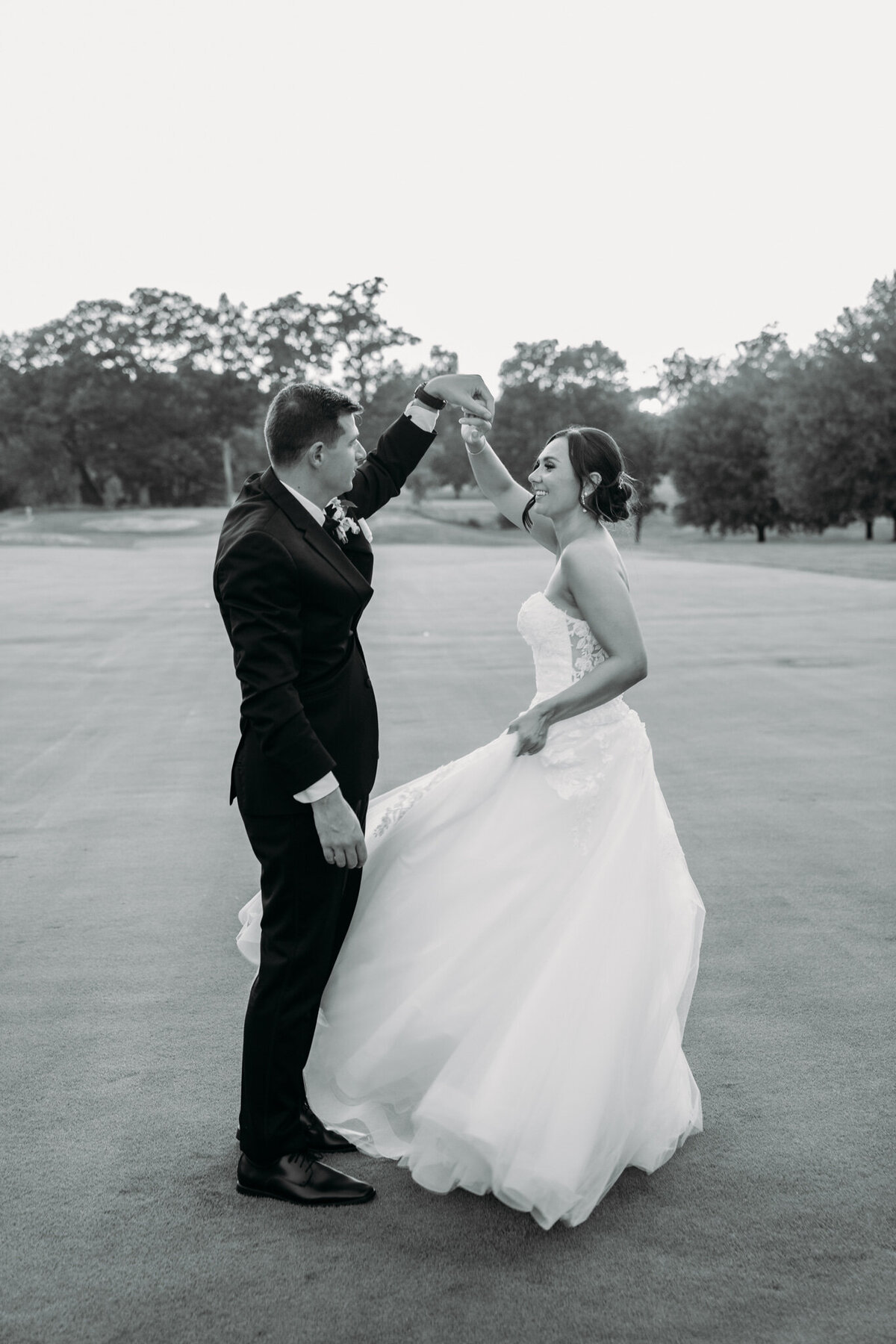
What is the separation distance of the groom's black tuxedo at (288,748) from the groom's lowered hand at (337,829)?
0.27ft

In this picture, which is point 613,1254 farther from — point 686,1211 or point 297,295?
point 297,295

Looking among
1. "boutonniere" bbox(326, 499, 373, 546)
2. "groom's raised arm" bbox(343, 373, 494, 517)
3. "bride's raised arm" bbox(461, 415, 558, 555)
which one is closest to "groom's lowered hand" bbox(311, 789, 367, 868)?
"boutonniere" bbox(326, 499, 373, 546)

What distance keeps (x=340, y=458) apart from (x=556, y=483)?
790mm

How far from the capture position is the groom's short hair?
354 centimetres

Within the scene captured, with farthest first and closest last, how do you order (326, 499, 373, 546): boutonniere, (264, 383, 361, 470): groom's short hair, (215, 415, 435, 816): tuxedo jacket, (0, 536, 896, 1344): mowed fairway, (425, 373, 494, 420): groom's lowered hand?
(425, 373, 494, 420): groom's lowered hand, (326, 499, 373, 546): boutonniere, (264, 383, 361, 470): groom's short hair, (215, 415, 435, 816): tuxedo jacket, (0, 536, 896, 1344): mowed fairway

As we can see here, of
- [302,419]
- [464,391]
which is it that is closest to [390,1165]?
[302,419]

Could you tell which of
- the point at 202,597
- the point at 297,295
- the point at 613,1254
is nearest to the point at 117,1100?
the point at 613,1254

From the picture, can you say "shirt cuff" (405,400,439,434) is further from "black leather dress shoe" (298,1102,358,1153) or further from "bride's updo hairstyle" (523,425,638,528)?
"black leather dress shoe" (298,1102,358,1153)

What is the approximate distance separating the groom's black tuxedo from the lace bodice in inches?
24.6

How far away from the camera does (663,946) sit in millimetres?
3807

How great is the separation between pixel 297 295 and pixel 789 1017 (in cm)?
9906

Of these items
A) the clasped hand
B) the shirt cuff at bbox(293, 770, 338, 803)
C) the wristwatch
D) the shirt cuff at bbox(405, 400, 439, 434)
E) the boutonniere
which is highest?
the wristwatch

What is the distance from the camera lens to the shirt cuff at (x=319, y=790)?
3430 mm

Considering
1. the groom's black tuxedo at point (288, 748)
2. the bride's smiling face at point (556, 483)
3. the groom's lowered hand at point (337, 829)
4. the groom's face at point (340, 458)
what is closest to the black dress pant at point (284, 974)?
the groom's black tuxedo at point (288, 748)
